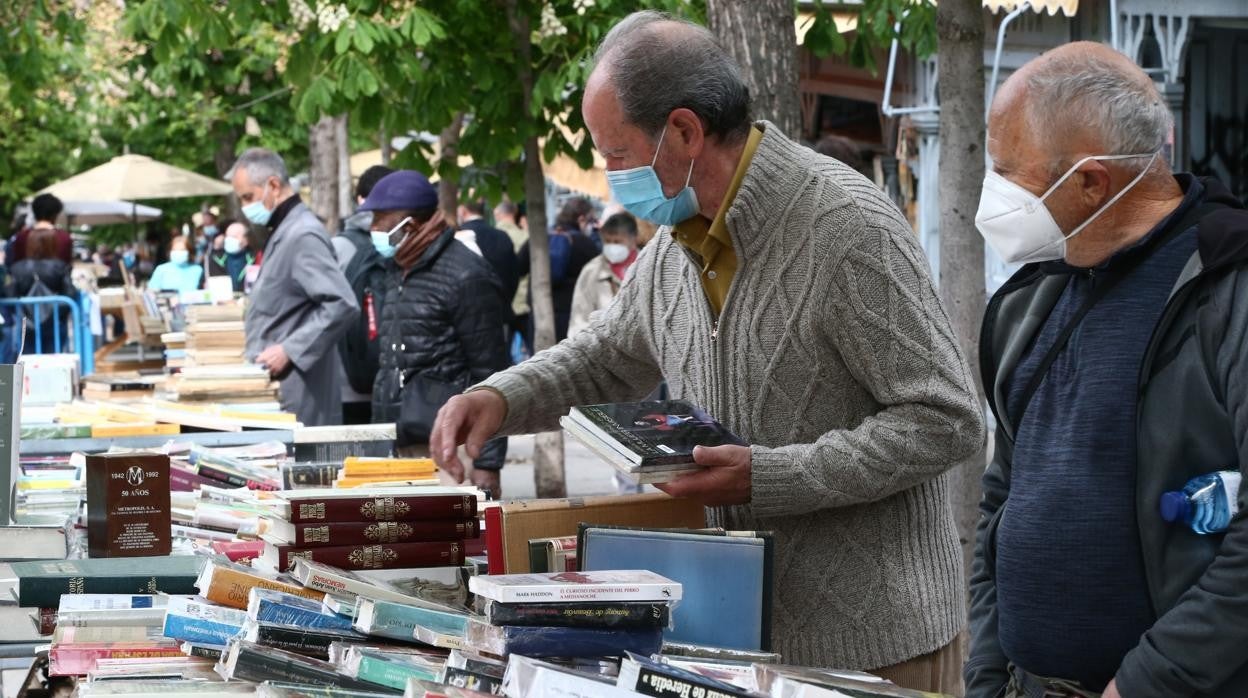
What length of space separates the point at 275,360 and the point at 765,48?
125 inches

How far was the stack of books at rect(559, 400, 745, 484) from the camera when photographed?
9.53 feet

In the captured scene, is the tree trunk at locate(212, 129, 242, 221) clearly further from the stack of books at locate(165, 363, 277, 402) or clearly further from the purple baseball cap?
the stack of books at locate(165, 363, 277, 402)

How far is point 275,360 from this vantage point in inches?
299

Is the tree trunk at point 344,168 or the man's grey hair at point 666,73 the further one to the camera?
the tree trunk at point 344,168

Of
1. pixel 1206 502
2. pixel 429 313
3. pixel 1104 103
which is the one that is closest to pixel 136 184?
pixel 429 313

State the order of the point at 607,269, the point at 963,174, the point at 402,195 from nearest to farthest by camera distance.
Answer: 1. the point at 963,174
2. the point at 402,195
3. the point at 607,269

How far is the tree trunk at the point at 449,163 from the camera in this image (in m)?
9.89

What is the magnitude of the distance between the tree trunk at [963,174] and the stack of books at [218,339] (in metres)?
4.02

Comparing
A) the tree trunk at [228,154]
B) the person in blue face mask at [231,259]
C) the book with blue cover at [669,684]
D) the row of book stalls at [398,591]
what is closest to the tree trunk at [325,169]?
the person in blue face mask at [231,259]

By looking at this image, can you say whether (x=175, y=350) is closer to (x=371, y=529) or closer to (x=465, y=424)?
(x=465, y=424)

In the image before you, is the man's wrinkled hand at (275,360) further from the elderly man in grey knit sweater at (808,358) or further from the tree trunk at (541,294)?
the elderly man in grey knit sweater at (808,358)

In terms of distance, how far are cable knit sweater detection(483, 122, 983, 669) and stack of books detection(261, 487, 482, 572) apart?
1.82 ft

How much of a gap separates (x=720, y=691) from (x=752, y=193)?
4.31 feet

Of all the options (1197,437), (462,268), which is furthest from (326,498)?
(462,268)
